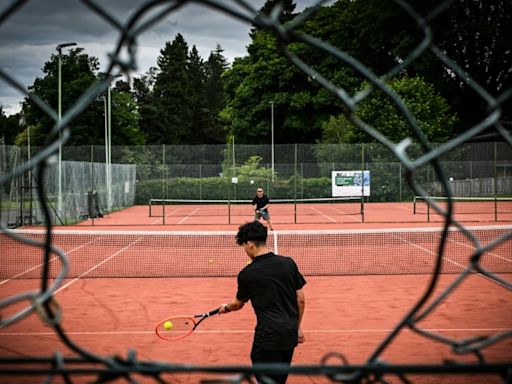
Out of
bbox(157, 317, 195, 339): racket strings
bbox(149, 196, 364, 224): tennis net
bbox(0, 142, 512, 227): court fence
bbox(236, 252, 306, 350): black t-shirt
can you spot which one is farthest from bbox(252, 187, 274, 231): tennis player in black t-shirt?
bbox(236, 252, 306, 350): black t-shirt

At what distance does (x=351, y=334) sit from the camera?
6.91m

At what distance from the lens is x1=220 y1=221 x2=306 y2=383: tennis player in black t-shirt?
3994mm

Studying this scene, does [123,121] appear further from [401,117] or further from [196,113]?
[401,117]

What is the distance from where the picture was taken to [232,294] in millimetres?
9203

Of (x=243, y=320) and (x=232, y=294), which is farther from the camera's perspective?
(x=232, y=294)

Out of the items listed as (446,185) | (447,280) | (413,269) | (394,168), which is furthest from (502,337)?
(394,168)

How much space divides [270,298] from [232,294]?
5186 mm

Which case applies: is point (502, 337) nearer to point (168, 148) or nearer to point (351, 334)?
point (351, 334)

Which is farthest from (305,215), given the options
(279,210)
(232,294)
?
(232,294)

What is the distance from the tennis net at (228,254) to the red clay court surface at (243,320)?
753 millimetres

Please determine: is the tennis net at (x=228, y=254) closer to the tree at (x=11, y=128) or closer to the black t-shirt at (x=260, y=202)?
the black t-shirt at (x=260, y=202)

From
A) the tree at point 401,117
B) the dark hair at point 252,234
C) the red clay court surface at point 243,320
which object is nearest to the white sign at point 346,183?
the tree at point 401,117

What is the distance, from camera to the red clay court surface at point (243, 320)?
6.20 m

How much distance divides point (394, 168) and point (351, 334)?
2260 cm
